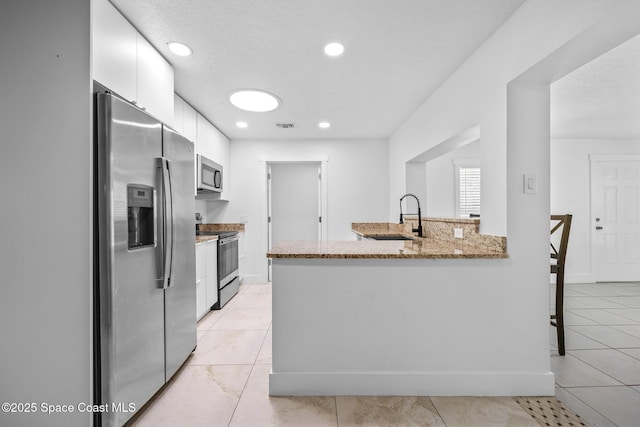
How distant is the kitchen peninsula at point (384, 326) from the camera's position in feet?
6.12

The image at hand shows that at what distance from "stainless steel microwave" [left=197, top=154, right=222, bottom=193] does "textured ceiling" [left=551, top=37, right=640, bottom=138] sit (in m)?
3.72

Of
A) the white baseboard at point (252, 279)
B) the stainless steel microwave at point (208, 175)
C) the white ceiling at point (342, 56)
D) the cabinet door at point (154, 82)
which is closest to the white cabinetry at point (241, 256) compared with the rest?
the white baseboard at point (252, 279)

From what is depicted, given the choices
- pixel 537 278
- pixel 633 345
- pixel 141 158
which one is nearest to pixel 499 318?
pixel 537 278

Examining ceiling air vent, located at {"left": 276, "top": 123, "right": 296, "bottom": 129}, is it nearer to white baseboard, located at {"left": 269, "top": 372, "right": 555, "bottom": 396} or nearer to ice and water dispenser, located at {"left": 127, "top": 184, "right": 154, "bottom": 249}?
ice and water dispenser, located at {"left": 127, "top": 184, "right": 154, "bottom": 249}

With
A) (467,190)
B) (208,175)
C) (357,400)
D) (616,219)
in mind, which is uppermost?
(208,175)

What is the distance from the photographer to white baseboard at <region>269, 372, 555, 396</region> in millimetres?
1850

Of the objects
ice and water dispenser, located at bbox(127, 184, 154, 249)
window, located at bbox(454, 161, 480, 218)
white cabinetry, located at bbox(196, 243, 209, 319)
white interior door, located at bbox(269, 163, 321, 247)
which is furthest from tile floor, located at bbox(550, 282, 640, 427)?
white interior door, located at bbox(269, 163, 321, 247)

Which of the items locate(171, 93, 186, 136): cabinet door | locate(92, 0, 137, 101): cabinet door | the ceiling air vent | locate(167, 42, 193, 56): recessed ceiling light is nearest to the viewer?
locate(92, 0, 137, 101): cabinet door

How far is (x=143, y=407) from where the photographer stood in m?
1.77

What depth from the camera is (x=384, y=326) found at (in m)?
1.89

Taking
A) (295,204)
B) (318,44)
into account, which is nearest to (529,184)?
(318,44)

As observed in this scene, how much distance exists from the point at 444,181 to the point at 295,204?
2508 millimetres

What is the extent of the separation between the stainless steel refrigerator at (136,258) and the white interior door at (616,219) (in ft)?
20.2

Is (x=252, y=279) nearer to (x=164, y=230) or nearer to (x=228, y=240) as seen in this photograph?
(x=228, y=240)
